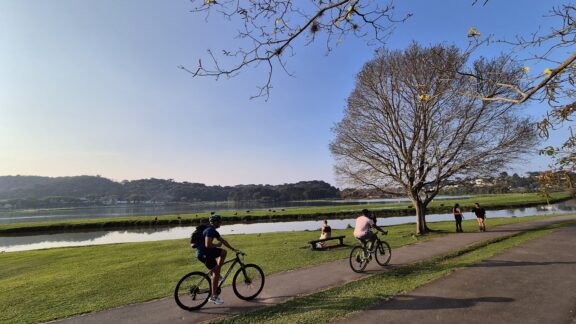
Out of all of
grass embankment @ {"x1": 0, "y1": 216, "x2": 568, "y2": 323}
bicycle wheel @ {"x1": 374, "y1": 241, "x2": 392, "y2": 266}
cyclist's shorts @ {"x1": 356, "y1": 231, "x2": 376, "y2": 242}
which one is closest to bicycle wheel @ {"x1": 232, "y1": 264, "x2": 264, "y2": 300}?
grass embankment @ {"x1": 0, "y1": 216, "x2": 568, "y2": 323}

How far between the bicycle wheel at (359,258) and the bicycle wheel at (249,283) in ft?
12.2

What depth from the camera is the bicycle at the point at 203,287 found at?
7750 mm

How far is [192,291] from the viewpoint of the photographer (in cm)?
779

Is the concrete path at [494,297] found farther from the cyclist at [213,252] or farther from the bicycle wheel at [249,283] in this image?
the cyclist at [213,252]

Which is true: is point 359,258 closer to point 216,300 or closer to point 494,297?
point 494,297

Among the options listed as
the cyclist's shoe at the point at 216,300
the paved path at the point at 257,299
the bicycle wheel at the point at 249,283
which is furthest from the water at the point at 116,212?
the cyclist's shoe at the point at 216,300

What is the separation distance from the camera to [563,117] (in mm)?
3699

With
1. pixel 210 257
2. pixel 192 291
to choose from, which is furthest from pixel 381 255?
pixel 192 291

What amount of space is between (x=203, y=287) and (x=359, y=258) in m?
5.47

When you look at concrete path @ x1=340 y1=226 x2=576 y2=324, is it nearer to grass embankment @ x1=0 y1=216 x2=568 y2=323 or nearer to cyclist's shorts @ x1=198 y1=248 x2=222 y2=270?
cyclist's shorts @ x1=198 y1=248 x2=222 y2=270

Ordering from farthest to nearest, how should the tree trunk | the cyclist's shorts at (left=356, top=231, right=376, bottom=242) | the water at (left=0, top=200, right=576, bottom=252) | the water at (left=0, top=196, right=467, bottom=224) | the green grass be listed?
the water at (left=0, top=196, right=467, bottom=224) < the water at (left=0, top=200, right=576, bottom=252) < the tree trunk < the cyclist's shorts at (left=356, top=231, right=376, bottom=242) < the green grass

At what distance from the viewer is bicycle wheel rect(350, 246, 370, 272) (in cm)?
1122

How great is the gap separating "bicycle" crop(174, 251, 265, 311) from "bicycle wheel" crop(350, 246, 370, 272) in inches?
147

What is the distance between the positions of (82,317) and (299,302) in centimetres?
493
